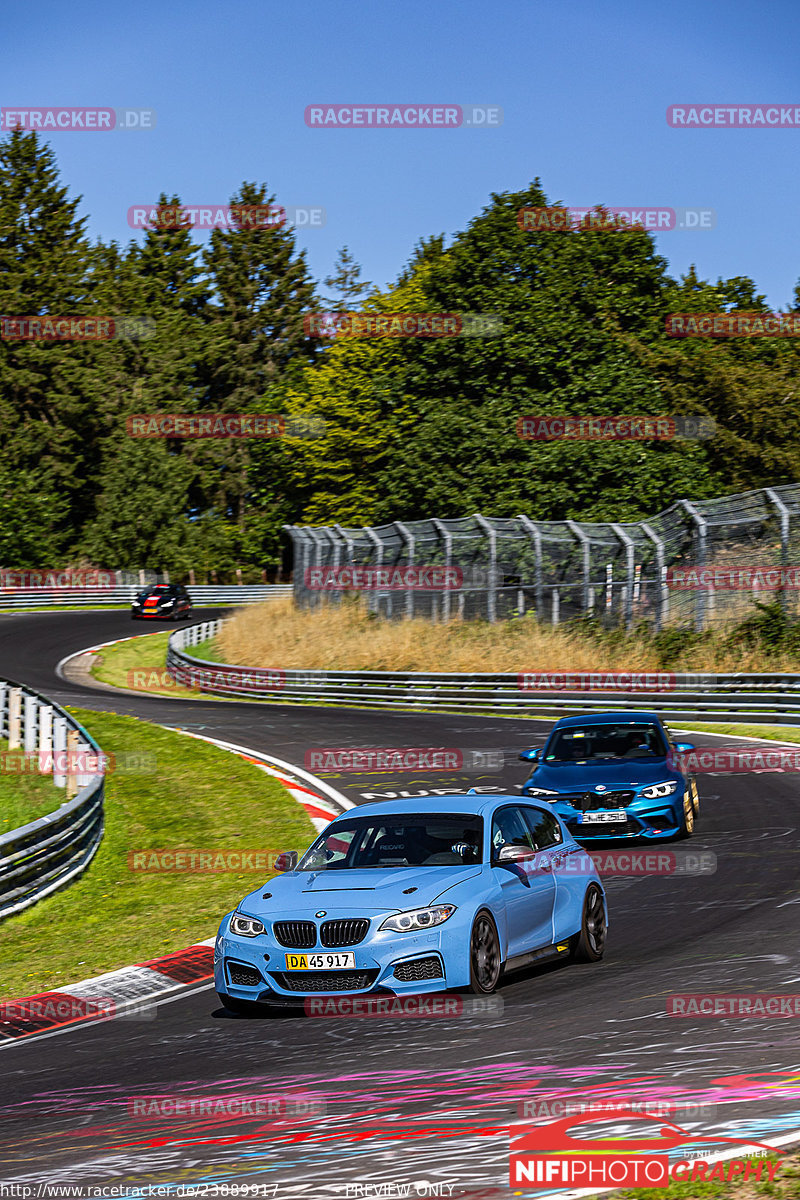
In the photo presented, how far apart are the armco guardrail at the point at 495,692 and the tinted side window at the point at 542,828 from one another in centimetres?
1815

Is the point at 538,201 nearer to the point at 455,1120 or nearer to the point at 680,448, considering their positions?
the point at 680,448

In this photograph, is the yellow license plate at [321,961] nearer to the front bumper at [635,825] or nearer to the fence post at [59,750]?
the front bumper at [635,825]

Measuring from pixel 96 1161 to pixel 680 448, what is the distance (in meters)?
45.5

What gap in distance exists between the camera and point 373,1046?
8.19m

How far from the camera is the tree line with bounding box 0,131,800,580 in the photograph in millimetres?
50656

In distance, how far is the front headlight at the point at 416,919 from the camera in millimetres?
8922

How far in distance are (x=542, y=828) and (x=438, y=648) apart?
1130 inches

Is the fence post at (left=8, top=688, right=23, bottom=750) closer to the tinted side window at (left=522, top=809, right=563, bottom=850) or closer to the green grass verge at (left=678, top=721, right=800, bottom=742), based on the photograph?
the green grass verge at (left=678, top=721, right=800, bottom=742)

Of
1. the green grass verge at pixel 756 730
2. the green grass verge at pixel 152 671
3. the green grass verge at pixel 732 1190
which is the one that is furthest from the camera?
the green grass verge at pixel 152 671

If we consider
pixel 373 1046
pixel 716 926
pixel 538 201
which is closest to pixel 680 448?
pixel 538 201

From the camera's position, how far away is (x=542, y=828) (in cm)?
1092

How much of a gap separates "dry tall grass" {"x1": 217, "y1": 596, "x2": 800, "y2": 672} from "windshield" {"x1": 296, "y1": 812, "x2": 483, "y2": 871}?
22.6 metres

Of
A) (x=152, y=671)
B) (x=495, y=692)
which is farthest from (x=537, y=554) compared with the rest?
(x=152, y=671)

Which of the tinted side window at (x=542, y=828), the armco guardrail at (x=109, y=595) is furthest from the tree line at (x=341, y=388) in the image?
the tinted side window at (x=542, y=828)
